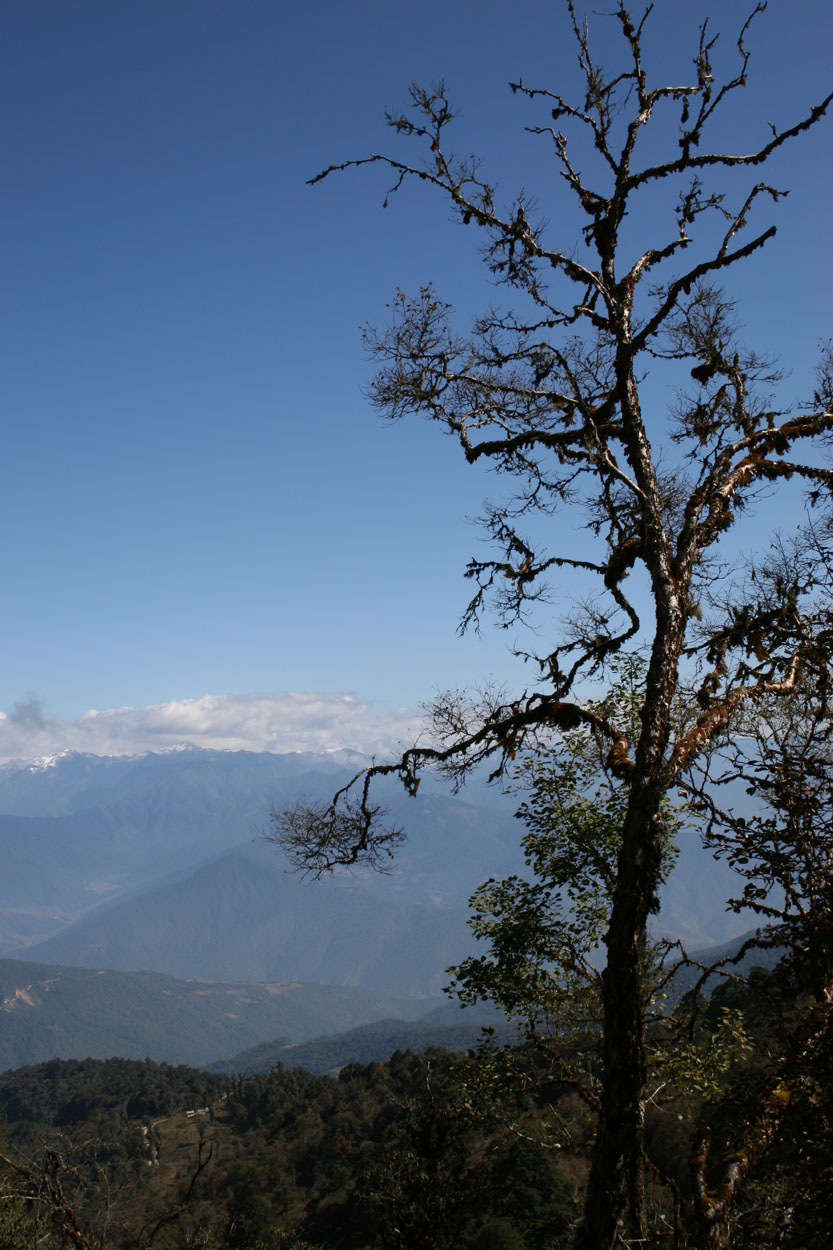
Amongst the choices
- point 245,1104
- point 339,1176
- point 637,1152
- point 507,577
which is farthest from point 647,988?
point 245,1104

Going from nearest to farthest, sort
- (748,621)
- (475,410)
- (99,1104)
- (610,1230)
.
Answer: (610,1230) < (748,621) < (475,410) < (99,1104)

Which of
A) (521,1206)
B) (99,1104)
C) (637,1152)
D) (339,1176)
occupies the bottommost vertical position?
(99,1104)

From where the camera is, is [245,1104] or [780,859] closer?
[780,859]

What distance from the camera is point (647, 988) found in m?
9.45

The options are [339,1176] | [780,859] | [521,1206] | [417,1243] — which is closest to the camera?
[780,859]

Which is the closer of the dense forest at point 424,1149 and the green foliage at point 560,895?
the dense forest at point 424,1149

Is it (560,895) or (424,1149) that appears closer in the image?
(560,895)

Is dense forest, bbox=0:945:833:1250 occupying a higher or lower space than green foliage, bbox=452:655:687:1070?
lower

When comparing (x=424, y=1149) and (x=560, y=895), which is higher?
(x=560, y=895)

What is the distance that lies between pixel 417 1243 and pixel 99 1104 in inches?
6376

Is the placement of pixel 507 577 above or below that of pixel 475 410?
below

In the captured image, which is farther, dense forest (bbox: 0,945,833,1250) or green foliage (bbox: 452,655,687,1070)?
green foliage (bbox: 452,655,687,1070)

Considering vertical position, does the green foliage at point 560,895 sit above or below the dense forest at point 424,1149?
above

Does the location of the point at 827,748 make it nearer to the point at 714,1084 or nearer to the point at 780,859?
the point at 780,859
